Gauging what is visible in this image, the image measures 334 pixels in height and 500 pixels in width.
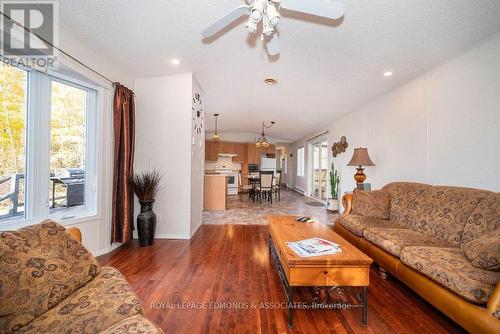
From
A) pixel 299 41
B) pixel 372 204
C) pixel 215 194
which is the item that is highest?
pixel 299 41

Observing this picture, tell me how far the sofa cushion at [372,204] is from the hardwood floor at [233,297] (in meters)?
0.82

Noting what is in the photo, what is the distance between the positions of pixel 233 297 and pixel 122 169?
7.33ft

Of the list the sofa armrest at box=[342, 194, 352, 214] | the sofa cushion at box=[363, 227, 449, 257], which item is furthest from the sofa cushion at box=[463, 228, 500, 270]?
the sofa armrest at box=[342, 194, 352, 214]

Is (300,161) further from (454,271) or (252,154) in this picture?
(454,271)

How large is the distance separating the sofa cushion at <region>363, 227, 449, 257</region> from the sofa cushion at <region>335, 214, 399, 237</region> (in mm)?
174

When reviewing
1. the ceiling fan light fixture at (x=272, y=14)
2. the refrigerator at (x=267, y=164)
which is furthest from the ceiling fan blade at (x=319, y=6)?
the refrigerator at (x=267, y=164)

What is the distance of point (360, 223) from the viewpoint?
2639 mm

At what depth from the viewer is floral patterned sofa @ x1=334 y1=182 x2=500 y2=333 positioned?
1.32 meters

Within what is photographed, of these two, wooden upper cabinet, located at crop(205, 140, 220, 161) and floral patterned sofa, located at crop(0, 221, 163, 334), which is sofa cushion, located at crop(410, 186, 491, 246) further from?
wooden upper cabinet, located at crop(205, 140, 220, 161)

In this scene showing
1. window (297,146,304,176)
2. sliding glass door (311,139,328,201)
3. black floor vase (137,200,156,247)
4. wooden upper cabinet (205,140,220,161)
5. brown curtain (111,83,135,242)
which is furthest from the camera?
window (297,146,304,176)

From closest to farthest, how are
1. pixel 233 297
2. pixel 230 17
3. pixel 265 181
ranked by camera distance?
1. pixel 230 17
2. pixel 233 297
3. pixel 265 181

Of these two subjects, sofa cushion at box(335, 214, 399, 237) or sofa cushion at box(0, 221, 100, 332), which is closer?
sofa cushion at box(0, 221, 100, 332)

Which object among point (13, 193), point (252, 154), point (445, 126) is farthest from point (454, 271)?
point (252, 154)

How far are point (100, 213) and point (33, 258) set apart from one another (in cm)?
180
